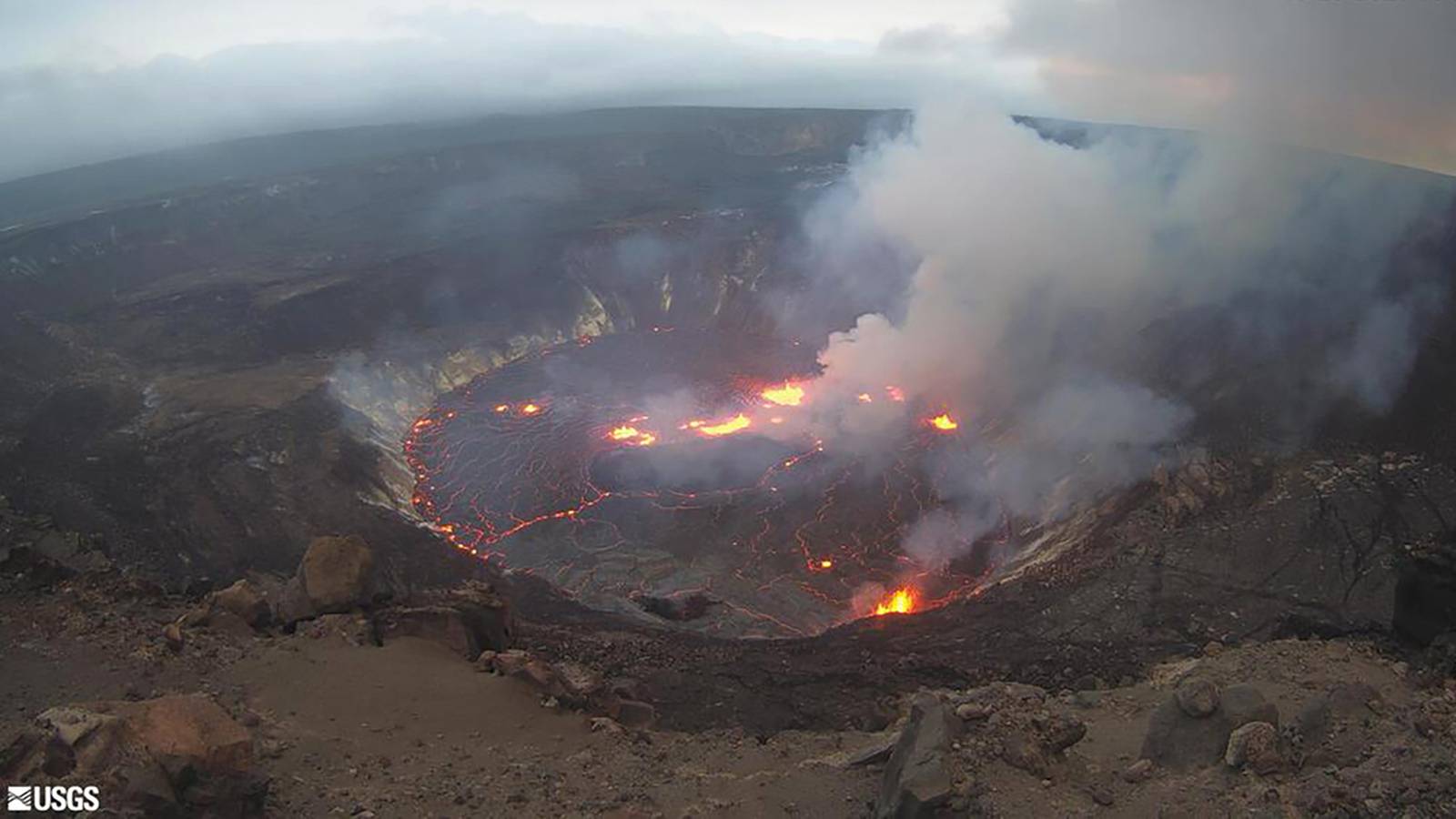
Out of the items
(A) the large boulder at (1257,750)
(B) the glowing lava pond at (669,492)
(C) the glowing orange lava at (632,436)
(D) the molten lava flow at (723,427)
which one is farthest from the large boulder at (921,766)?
(D) the molten lava flow at (723,427)

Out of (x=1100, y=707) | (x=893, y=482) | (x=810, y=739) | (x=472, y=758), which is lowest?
(x=893, y=482)

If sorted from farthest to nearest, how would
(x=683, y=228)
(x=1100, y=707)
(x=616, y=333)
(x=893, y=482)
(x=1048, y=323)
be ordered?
Result: (x=683, y=228) → (x=616, y=333) → (x=1048, y=323) → (x=893, y=482) → (x=1100, y=707)

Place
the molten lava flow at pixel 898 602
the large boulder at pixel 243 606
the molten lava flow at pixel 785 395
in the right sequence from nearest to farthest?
the large boulder at pixel 243 606 → the molten lava flow at pixel 898 602 → the molten lava flow at pixel 785 395

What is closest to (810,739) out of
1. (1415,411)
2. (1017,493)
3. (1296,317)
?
(1017,493)

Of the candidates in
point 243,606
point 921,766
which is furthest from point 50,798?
point 243,606

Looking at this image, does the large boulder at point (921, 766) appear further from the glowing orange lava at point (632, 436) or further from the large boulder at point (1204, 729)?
the glowing orange lava at point (632, 436)

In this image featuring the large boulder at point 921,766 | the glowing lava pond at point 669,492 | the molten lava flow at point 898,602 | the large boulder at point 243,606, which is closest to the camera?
the large boulder at point 921,766

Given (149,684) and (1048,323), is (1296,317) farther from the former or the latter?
(149,684)
